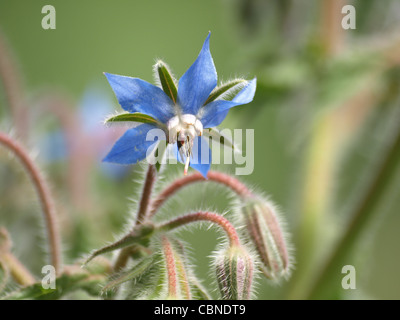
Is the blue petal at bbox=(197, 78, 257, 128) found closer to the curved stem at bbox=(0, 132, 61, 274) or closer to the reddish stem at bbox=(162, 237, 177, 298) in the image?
the reddish stem at bbox=(162, 237, 177, 298)

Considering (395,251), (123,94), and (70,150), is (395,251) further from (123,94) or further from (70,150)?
(123,94)

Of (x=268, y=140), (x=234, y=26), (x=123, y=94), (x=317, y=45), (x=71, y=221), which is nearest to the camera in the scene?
(x=123, y=94)

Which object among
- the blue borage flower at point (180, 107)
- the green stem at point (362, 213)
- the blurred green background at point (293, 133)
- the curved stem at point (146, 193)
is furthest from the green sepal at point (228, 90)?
the green stem at point (362, 213)

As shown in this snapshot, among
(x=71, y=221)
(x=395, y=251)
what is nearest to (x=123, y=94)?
(x=71, y=221)

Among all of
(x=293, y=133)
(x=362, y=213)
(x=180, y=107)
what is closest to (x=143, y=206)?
(x=180, y=107)

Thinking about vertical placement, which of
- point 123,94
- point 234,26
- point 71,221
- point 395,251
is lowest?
point 395,251

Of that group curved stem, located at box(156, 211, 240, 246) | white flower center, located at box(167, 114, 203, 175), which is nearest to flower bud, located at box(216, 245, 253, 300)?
curved stem, located at box(156, 211, 240, 246)

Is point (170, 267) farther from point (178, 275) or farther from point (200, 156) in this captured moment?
point (200, 156)

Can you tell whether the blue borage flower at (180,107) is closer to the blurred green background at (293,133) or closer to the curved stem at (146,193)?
the curved stem at (146,193)
